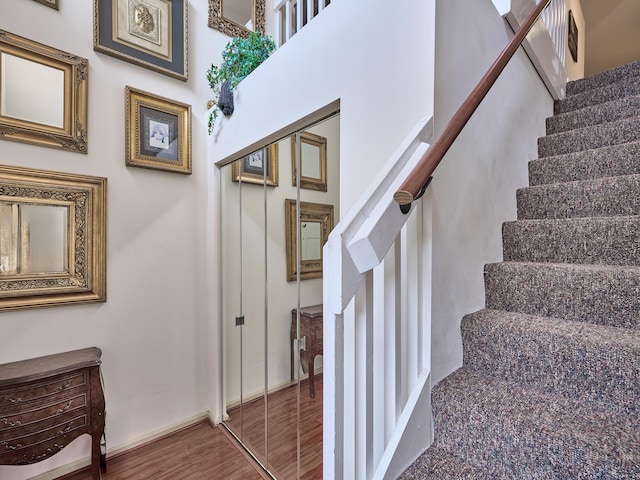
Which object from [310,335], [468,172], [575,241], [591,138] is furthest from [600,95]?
[310,335]

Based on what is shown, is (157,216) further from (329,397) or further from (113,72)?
(329,397)

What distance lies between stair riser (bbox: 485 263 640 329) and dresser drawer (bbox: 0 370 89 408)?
2109 millimetres

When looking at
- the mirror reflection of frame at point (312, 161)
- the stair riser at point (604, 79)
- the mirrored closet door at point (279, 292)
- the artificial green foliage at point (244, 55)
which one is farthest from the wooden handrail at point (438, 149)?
the stair riser at point (604, 79)

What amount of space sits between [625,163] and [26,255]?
3.11 meters

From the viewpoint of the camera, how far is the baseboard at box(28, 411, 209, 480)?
1829 mm

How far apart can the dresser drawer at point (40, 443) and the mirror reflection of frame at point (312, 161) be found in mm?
1771

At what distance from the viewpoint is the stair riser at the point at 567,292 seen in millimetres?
990

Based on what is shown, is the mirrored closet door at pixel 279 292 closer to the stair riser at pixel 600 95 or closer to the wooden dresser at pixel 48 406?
the wooden dresser at pixel 48 406

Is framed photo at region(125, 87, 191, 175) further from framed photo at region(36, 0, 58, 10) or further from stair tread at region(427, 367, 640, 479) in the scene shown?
stair tread at region(427, 367, 640, 479)

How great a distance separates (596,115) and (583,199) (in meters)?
0.86

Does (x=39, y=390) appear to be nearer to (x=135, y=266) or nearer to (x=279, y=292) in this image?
(x=135, y=266)

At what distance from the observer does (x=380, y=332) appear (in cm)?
96

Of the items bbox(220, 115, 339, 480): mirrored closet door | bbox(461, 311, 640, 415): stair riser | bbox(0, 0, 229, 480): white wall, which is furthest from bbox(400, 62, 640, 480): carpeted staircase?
bbox(0, 0, 229, 480): white wall

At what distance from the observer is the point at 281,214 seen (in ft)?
5.70
